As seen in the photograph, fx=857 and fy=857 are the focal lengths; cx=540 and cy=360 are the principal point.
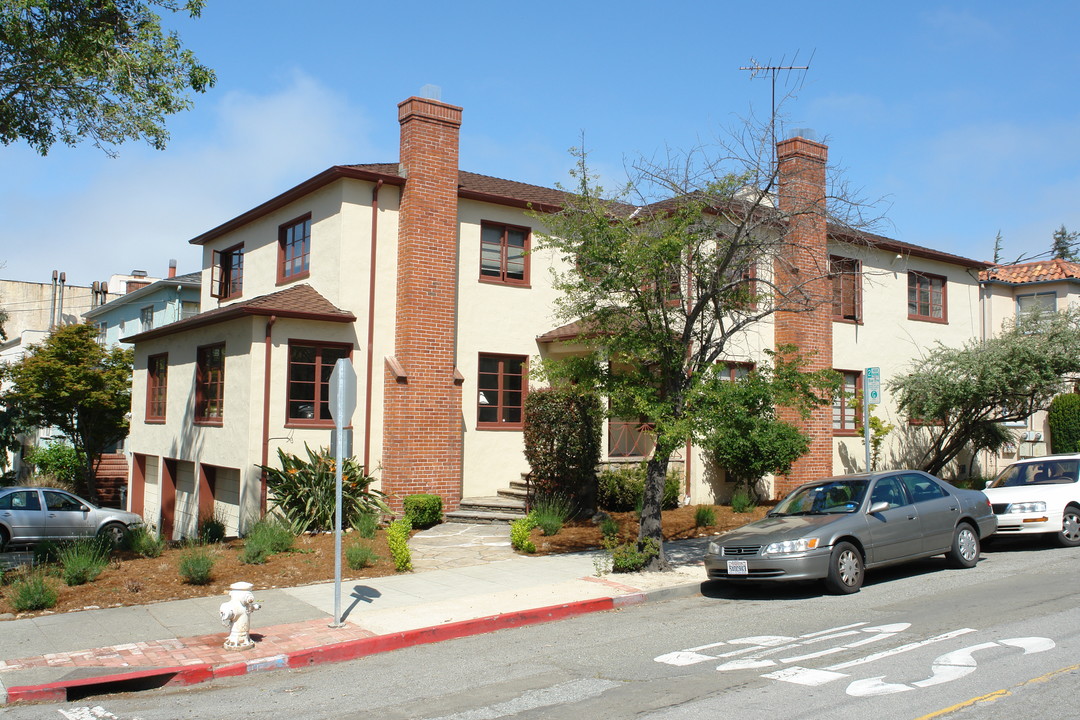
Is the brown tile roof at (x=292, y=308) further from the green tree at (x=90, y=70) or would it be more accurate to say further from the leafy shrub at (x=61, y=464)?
the leafy shrub at (x=61, y=464)

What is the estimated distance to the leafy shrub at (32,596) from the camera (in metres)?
9.68

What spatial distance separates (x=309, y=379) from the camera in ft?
54.1

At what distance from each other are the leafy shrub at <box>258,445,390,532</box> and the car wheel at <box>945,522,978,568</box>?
9533 millimetres

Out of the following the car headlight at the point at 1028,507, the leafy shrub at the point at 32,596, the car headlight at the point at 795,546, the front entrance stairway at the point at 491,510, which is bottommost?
the leafy shrub at the point at 32,596

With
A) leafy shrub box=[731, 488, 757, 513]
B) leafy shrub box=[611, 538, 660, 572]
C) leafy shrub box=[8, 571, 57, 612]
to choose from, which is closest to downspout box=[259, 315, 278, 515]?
leafy shrub box=[8, 571, 57, 612]

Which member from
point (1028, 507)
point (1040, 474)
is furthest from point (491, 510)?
point (1040, 474)

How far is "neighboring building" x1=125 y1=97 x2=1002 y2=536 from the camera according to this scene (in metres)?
16.3

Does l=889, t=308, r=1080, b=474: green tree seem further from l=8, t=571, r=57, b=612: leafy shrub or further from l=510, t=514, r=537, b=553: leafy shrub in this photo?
l=8, t=571, r=57, b=612: leafy shrub

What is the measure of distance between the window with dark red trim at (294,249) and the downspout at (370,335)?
195 centimetres

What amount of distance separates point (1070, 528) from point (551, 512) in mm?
8474

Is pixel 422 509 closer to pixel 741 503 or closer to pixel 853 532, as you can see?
pixel 741 503

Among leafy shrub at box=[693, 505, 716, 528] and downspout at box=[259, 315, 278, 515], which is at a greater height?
downspout at box=[259, 315, 278, 515]

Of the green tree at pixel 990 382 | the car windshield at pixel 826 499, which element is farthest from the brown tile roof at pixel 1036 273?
the car windshield at pixel 826 499

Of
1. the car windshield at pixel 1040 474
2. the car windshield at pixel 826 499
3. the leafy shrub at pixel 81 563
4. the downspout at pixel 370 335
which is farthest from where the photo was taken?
the downspout at pixel 370 335
